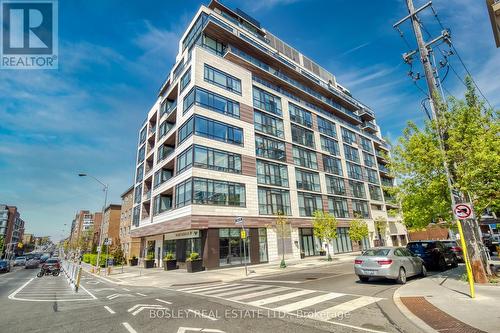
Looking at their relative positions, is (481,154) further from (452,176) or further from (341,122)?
(341,122)

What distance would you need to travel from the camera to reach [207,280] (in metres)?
17.1

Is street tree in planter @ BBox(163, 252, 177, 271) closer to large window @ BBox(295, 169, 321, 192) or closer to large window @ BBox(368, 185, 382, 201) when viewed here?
large window @ BBox(295, 169, 321, 192)

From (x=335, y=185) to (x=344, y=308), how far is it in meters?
35.1

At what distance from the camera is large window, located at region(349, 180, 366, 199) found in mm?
44625

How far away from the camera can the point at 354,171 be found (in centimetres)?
4691

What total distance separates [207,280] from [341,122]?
40.2 m

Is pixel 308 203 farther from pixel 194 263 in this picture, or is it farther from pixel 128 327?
pixel 128 327

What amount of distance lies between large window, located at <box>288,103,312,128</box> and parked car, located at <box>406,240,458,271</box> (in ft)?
82.4

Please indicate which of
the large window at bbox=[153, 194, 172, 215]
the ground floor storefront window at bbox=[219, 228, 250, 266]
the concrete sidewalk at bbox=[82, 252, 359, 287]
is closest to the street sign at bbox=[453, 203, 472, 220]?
the concrete sidewalk at bbox=[82, 252, 359, 287]

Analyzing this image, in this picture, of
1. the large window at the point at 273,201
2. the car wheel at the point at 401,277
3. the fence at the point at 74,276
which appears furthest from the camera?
the large window at the point at 273,201

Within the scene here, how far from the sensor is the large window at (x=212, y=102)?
1052 inches

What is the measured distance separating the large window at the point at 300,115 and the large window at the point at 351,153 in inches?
424

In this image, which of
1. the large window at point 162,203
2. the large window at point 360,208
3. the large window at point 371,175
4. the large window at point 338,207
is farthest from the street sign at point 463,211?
the large window at point 371,175

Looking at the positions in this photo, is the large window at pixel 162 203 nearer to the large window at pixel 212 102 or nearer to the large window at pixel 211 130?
the large window at pixel 211 130
